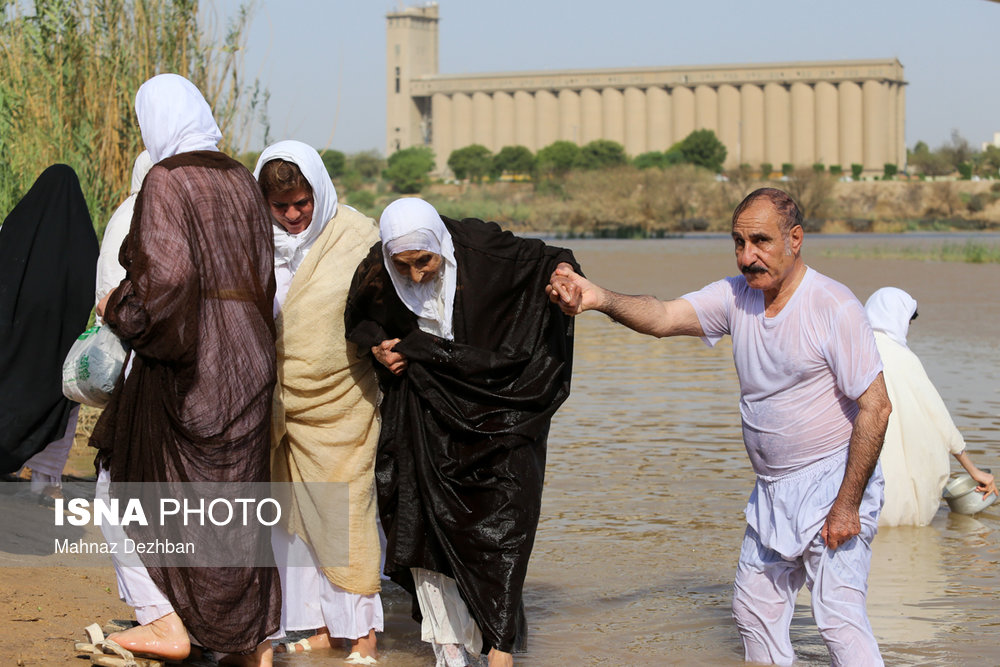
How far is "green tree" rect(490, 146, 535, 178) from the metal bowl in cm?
8156

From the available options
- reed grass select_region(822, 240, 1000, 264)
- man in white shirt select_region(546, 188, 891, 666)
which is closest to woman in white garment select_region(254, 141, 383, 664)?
man in white shirt select_region(546, 188, 891, 666)

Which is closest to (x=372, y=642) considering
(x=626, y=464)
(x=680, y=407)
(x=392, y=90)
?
(x=626, y=464)

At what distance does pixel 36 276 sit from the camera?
4.62 m

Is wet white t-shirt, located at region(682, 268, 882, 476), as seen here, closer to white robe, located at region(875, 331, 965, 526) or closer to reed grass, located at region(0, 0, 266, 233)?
white robe, located at region(875, 331, 965, 526)

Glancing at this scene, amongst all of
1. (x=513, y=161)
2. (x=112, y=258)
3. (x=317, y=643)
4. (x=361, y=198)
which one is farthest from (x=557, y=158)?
(x=112, y=258)

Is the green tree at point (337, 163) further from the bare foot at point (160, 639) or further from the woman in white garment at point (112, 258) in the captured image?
the bare foot at point (160, 639)

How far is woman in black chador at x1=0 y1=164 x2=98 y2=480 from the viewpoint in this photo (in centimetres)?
456

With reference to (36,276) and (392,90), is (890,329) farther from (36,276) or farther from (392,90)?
(392,90)

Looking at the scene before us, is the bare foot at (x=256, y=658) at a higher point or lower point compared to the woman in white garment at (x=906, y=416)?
lower

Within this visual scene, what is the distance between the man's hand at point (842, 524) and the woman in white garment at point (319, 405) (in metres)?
1.36

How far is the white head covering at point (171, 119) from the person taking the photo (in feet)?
11.6

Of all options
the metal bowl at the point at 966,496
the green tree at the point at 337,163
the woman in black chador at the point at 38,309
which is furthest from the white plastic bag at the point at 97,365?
the green tree at the point at 337,163

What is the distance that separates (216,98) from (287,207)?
398cm

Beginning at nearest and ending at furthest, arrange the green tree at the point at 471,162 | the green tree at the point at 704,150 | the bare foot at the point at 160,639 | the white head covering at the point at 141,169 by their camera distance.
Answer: the bare foot at the point at 160,639, the white head covering at the point at 141,169, the green tree at the point at 704,150, the green tree at the point at 471,162
